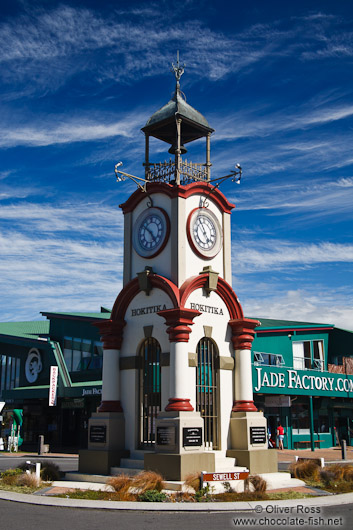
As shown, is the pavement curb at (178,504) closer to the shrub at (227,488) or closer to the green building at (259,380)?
the shrub at (227,488)

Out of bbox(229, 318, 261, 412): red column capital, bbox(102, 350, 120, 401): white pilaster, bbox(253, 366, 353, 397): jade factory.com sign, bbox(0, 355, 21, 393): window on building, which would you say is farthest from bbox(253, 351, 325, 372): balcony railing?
bbox(0, 355, 21, 393): window on building

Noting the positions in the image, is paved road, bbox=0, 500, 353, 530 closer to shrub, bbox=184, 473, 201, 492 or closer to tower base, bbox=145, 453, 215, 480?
shrub, bbox=184, 473, 201, 492

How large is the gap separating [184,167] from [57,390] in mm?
22904

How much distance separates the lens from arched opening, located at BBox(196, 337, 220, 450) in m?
18.8

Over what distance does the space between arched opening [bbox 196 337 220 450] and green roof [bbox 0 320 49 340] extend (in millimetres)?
26363

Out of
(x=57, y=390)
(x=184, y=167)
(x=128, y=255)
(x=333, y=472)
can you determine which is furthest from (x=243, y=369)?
(x=57, y=390)

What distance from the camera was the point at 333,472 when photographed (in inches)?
722

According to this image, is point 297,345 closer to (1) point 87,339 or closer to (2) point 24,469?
(1) point 87,339

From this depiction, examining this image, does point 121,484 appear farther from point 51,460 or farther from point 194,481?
point 51,460

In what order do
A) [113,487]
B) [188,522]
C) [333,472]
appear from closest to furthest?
[188,522] < [113,487] < [333,472]

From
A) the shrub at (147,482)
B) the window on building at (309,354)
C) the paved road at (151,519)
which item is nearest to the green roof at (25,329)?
the window on building at (309,354)

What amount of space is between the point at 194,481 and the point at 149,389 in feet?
14.1

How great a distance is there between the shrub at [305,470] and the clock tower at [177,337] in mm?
1015

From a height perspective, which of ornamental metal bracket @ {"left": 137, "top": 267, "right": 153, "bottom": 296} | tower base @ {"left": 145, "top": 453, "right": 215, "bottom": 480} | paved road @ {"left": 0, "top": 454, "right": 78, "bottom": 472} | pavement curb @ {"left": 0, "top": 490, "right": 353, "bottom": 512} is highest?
ornamental metal bracket @ {"left": 137, "top": 267, "right": 153, "bottom": 296}
